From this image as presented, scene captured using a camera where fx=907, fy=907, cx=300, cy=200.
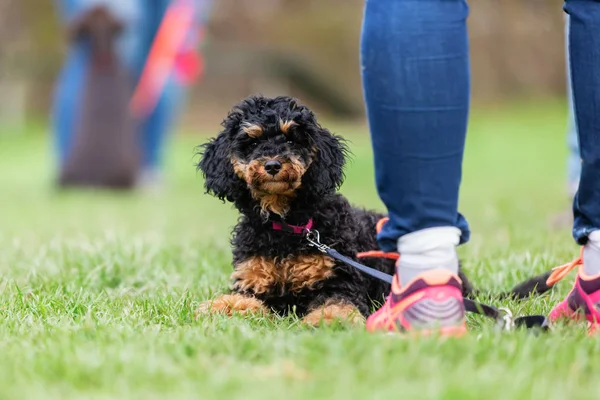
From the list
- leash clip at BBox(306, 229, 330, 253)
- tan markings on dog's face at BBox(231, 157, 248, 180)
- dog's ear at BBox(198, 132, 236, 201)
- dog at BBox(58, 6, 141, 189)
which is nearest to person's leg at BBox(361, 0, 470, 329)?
leash clip at BBox(306, 229, 330, 253)

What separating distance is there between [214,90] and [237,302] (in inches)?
768

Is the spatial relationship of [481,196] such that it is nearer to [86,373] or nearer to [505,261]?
[505,261]

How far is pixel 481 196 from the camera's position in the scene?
8406mm

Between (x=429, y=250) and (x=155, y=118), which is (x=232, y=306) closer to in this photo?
(x=429, y=250)

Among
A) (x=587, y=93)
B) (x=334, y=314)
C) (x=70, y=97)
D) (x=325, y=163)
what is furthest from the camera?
(x=70, y=97)

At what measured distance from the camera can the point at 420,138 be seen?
250 centimetres

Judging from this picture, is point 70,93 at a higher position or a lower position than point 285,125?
higher

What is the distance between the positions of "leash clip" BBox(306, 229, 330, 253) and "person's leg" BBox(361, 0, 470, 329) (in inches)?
25.6

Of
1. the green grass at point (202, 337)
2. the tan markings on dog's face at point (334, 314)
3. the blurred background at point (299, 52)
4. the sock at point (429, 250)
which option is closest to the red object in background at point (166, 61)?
the green grass at point (202, 337)

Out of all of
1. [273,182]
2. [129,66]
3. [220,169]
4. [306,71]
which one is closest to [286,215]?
[273,182]

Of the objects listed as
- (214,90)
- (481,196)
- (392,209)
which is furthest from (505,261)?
(214,90)

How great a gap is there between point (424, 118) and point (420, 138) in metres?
0.06

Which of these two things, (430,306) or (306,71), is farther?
(306,71)

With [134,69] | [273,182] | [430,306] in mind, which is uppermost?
[134,69]
